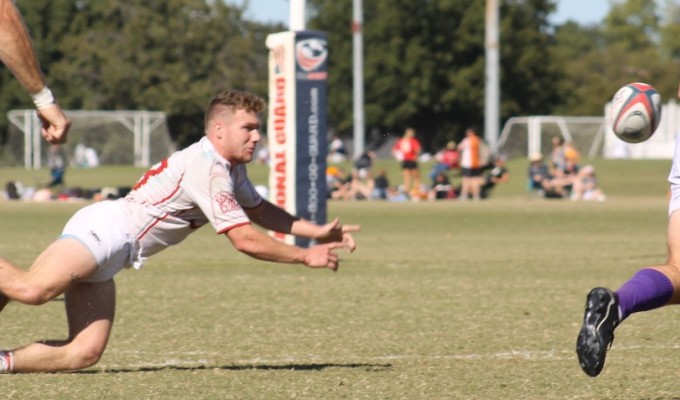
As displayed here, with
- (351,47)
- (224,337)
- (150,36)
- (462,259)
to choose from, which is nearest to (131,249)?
(224,337)

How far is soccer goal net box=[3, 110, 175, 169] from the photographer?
57.2 metres

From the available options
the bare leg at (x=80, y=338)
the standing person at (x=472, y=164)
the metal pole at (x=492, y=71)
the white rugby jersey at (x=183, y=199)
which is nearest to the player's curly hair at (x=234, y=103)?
the white rugby jersey at (x=183, y=199)

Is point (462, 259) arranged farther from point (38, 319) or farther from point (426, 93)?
point (426, 93)

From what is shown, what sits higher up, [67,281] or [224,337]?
[67,281]

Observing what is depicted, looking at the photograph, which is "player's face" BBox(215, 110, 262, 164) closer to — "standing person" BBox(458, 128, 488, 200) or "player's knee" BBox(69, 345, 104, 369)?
"player's knee" BBox(69, 345, 104, 369)

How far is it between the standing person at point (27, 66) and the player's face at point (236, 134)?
126 cm

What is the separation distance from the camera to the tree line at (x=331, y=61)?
77.3 meters

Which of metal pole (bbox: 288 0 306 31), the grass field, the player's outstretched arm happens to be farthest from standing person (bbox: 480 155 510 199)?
the player's outstretched arm

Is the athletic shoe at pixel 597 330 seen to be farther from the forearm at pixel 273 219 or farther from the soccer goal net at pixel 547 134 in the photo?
the soccer goal net at pixel 547 134

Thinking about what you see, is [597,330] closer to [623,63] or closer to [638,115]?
[638,115]

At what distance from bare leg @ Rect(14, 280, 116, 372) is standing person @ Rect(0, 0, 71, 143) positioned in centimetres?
134

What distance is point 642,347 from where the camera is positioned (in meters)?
8.98

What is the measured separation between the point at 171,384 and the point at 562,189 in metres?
27.4

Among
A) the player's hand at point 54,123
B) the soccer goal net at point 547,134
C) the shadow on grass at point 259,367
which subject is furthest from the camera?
the soccer goal net at point 547,134
